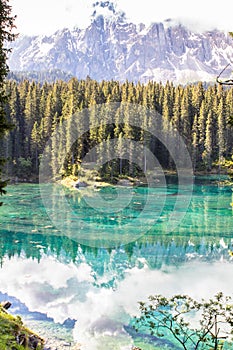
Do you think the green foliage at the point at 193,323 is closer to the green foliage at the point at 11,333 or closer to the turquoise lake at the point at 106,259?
the turquoise lake at the point at 106,259

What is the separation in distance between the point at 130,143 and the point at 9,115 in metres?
27.3

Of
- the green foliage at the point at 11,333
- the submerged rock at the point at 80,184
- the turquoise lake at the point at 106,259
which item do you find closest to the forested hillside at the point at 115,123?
the submerged rock at the point at 80,184

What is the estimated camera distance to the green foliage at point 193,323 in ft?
35.2

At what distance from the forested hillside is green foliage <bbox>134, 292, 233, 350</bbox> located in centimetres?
5413

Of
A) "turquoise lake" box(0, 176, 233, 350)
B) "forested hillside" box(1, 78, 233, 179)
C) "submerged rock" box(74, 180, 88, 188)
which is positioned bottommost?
"turquoise lake" box(0, 176, 233, 350)

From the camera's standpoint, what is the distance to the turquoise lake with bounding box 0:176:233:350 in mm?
19266

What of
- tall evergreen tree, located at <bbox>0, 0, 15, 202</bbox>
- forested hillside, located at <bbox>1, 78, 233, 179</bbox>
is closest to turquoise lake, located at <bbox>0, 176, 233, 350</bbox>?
tall evergreen tree, located at <bbox>0, 0, 15, 202</bbox>

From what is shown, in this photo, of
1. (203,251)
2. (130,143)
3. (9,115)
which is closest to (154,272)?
(203,251)

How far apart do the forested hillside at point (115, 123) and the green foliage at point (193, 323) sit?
5413 cm

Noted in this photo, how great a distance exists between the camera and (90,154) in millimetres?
69312

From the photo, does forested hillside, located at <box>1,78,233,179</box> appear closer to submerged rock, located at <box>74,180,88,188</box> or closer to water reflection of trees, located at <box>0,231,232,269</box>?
submerged rock, located at <box>74,180,88,188</box>

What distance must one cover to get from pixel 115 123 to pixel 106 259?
148 feet

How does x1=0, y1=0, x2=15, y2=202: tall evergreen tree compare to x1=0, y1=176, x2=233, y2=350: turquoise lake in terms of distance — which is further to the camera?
x1=0, y1=176, x2=233, y2=350: turquoise lake

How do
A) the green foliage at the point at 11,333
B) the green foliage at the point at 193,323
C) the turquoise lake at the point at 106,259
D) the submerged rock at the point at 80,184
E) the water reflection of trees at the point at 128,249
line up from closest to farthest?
1. the green foliage at the point at 193,323
2. the green foliage at the point at 11,333
3. the turquoise lake at the point at 106,259
4. the water reflection of trees at the point at 128,249
5. the submerged rock at the point at 80,184
